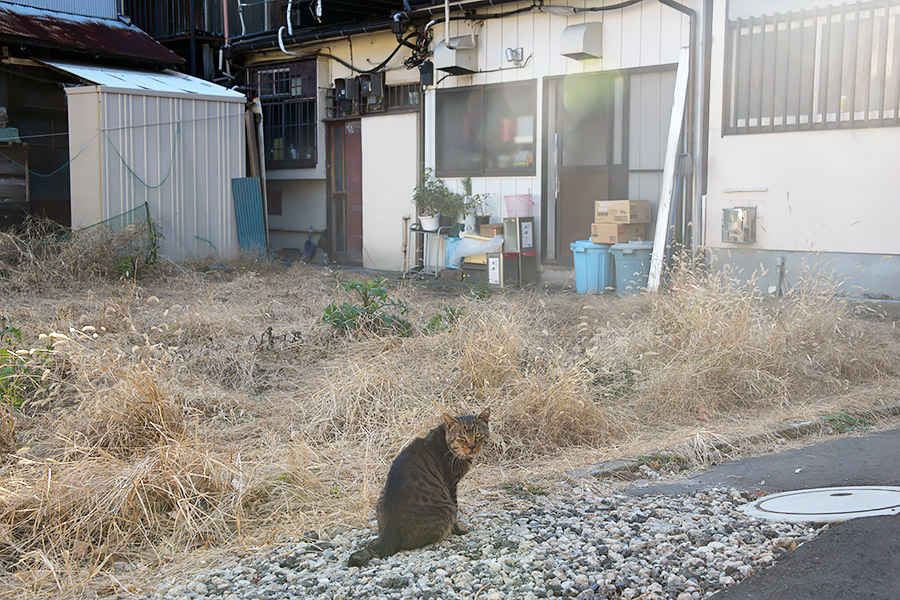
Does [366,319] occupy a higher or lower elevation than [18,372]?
higher

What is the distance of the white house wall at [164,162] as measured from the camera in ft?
40.4

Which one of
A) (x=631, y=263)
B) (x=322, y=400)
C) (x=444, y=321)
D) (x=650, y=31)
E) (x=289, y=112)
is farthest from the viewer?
(x=289, y=112)

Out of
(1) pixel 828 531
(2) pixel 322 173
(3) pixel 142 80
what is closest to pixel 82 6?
(3) pixel 142 80

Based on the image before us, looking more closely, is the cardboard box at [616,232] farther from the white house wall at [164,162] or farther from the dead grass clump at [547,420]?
the white house wall at [164,162]

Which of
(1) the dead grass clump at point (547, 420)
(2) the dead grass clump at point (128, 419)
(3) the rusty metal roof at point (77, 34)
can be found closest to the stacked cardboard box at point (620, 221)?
(1) the dead grass clump at point (547, 420)

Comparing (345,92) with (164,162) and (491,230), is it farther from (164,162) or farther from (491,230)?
(491,230)

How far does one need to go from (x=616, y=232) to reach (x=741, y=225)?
62.0 inches

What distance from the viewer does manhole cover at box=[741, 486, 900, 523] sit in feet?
12.7

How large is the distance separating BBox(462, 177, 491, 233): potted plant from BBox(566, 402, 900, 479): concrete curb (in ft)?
24.6

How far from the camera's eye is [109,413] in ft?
15.5

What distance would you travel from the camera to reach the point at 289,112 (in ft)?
53.1

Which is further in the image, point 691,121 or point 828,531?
point 691,121

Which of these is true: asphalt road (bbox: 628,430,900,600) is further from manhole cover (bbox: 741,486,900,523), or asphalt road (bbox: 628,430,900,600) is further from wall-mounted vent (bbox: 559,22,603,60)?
wall-mounted vent (bbox: 559,22,603,60)

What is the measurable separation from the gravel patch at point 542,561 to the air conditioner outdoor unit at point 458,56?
9731 millimetres
